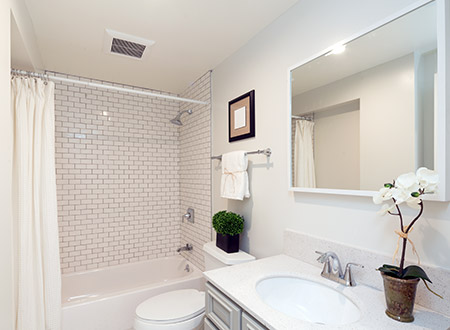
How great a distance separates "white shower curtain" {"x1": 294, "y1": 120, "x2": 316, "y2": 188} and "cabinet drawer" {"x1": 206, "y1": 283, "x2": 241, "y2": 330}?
2.48 ft

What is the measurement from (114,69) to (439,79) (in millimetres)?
2604

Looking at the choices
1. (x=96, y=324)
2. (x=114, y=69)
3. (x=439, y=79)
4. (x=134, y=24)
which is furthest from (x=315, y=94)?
(x=96, y=324)

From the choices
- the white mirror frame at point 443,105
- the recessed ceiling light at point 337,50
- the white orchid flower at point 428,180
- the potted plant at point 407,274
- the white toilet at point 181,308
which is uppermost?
the recessed ceiling light at point 337,50

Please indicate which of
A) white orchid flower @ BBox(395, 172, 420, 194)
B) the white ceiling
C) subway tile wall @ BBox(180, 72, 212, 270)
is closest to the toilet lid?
subway tile wall @ BBox(180, 72, 212, 270)

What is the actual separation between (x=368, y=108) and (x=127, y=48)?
1928mm

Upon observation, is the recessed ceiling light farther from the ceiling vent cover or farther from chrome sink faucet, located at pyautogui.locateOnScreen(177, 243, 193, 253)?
chrome sink faucet, located at pyautogui.locateOnScreen(177, 243, 193, 253)

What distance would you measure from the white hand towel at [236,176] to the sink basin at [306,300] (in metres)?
0.72

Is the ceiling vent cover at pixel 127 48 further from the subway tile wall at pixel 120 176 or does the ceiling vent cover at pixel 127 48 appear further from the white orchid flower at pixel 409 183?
the white orchid flower at pixel 409 183

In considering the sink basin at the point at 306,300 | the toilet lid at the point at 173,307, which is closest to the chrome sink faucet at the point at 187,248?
the toilet lid at the point at 173,307

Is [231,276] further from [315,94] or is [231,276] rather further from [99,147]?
[99,147]

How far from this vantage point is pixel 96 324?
6.79ft

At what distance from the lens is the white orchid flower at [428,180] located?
869 mm

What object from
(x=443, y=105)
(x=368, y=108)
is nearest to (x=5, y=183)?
(x=368, y=108)

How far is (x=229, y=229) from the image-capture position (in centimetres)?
187
